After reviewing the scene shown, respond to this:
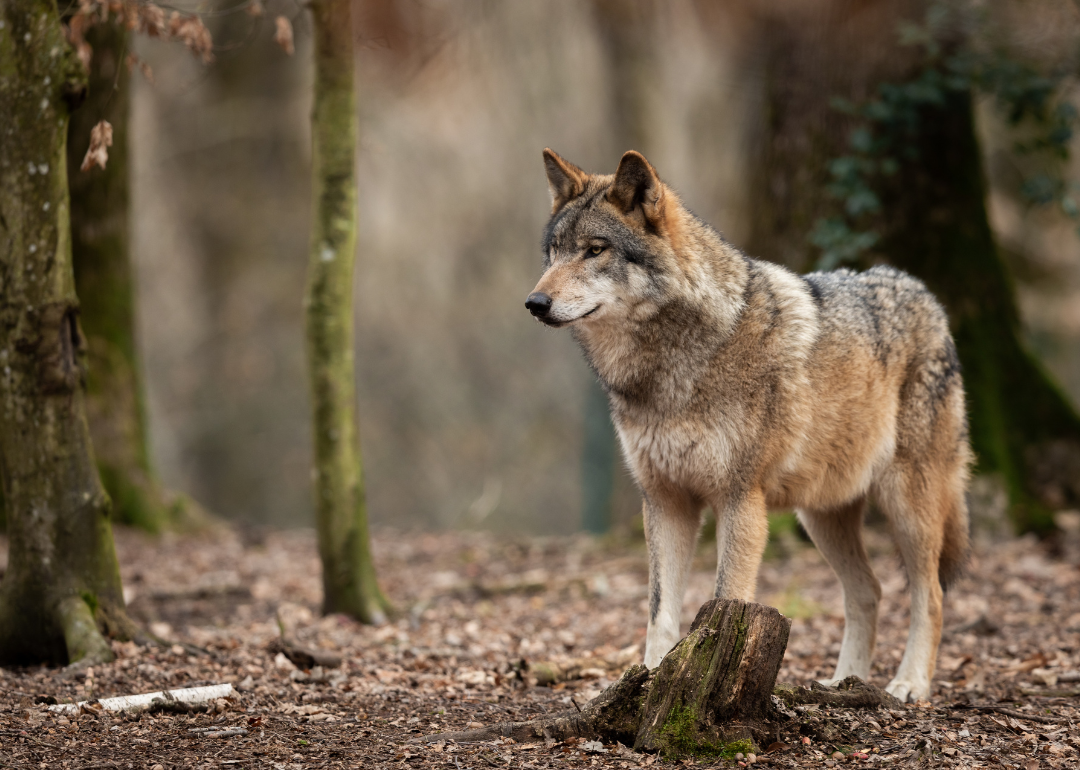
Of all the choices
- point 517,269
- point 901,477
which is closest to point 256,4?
point 901,477

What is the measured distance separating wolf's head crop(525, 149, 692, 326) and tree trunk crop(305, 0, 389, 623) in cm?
218

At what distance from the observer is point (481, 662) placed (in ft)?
18.0

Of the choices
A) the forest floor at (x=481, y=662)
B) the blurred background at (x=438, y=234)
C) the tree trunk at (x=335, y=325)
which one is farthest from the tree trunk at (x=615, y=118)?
the tree trunk at (x=335, y=325)

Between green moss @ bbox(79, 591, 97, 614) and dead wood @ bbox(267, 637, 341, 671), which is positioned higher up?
green moss @ bbox(79, 591, 97, 614)

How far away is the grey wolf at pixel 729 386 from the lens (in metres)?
4.44

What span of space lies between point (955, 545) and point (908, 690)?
1.04 meters

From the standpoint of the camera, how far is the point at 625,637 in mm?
6211

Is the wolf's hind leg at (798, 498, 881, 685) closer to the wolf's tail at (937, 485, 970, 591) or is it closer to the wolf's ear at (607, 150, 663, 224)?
the wolf's tail at (937, 485, 970, 591)

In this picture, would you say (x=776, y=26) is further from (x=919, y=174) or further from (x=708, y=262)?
(x=708, y=262)

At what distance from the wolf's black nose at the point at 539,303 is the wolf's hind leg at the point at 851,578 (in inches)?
86.8

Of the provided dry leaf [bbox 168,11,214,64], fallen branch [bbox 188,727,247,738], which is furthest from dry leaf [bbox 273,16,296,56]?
fallen branch [bbox 188,727,247,738]

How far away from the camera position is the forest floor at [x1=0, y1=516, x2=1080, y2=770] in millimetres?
3605

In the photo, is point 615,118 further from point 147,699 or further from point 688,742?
point 688,742

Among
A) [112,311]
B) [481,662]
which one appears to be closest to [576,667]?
[481,662]
